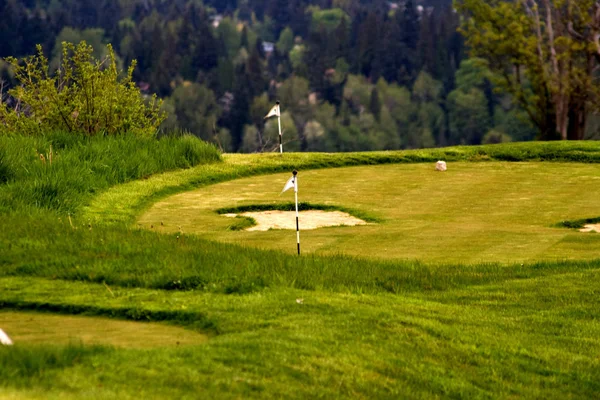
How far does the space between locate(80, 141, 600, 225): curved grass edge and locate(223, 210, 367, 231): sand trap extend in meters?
2.20

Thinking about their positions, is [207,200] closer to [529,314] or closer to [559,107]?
[529,314]

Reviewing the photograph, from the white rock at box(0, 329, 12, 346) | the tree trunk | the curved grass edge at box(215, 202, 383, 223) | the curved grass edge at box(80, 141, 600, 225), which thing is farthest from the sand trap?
the tree trunk

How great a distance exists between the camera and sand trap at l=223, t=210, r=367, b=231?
1719 cm

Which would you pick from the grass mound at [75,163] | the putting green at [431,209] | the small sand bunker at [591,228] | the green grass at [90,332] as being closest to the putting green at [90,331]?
the green grass at [90,332]

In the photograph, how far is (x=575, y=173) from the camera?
22.6m

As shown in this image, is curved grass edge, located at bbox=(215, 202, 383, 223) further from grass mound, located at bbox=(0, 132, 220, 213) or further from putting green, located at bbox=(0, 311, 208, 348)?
putting green, located at bbox=(0, 311, 208, 348)

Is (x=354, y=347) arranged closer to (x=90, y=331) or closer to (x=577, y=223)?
(x=90, y=331)

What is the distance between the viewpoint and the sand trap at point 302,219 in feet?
56.4

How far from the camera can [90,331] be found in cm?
935

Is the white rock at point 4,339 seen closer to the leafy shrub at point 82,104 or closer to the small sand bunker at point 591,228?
the small sand bunker at point 591,228

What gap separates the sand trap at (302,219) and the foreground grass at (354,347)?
5.20m

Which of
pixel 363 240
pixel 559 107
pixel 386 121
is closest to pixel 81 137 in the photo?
pixel 363 240

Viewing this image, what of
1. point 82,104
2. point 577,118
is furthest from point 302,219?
point 577,118

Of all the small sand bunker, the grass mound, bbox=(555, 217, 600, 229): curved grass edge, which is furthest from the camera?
the grass mound
